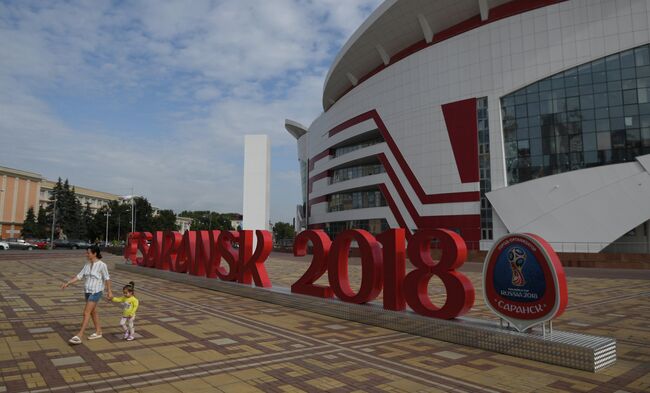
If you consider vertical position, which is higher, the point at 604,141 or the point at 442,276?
the point at 604,141

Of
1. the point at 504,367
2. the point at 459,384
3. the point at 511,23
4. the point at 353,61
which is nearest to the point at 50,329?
the point at 459,384

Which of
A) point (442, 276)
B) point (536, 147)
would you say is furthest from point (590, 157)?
point (442, 276)

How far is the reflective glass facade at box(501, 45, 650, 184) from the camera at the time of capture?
1241 inches

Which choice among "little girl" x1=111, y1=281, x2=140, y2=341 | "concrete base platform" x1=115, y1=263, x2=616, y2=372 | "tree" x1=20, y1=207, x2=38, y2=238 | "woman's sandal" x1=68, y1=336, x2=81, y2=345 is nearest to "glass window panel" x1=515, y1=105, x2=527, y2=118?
"concrete base platform" x1=115, y1=263, x2=616, y2=372

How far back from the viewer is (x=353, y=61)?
158ft

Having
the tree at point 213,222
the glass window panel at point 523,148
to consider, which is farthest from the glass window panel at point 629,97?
the tree at point 213,222

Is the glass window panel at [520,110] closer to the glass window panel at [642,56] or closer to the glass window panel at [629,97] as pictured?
the glass window panel at [629,97]

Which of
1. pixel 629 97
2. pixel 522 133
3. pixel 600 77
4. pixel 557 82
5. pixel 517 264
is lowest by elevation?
pixel 517 264

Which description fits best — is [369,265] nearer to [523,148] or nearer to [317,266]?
[317,266]

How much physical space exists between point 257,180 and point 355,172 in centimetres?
3406

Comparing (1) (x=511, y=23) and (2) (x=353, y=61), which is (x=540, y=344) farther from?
(2) (x=353, y=61)

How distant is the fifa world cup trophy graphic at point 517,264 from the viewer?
25.8ft

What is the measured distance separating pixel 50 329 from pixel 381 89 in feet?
131

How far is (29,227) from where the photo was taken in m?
79.8
